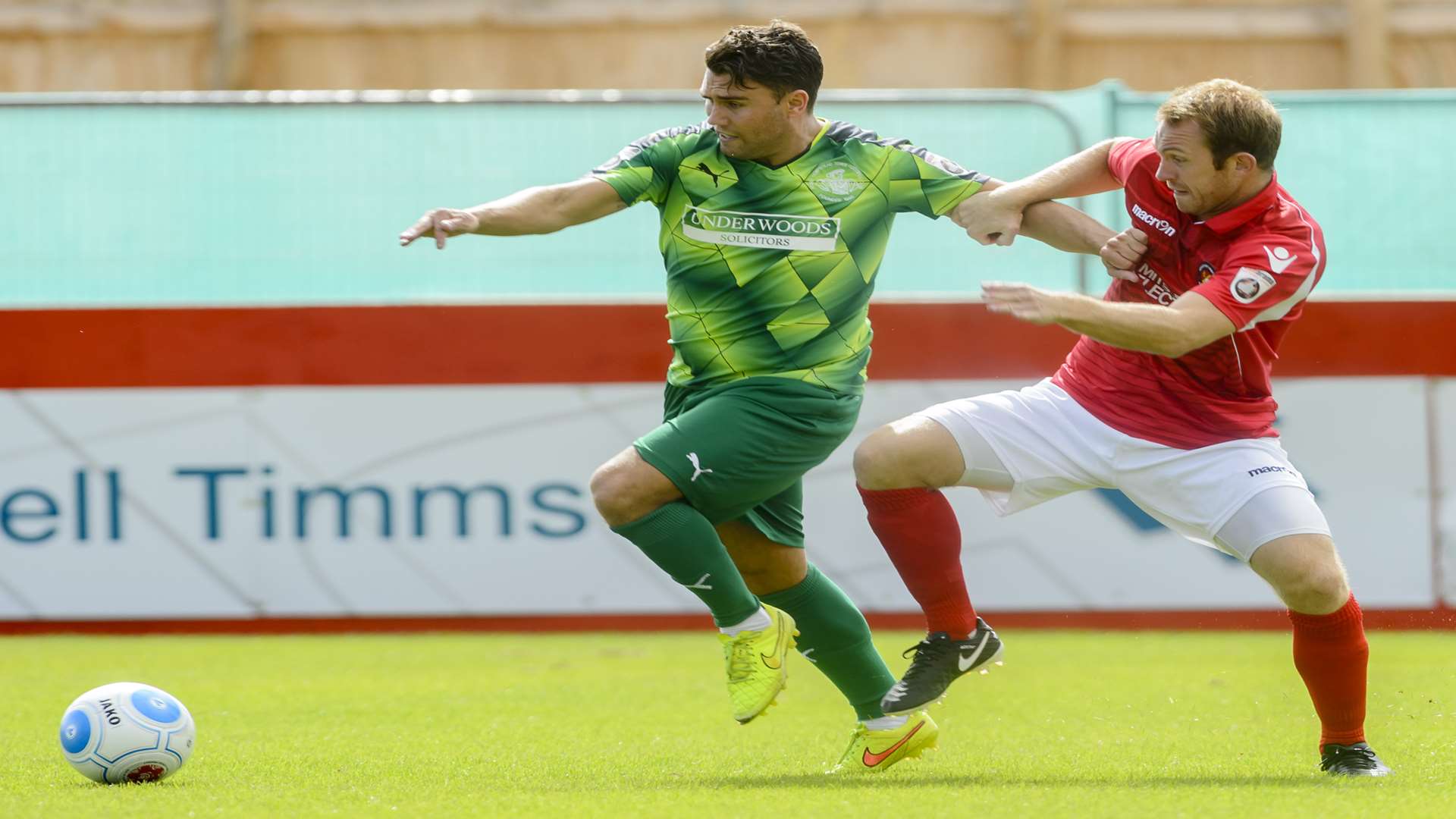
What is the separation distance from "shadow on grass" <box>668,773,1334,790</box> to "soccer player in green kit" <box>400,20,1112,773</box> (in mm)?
205

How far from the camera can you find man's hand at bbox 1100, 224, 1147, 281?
15.2ft

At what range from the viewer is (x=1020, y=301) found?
3961 mm

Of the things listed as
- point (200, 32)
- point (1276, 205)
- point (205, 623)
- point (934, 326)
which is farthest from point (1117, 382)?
point (200, 32)

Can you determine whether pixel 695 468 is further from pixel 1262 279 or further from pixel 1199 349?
pixel 1262 279

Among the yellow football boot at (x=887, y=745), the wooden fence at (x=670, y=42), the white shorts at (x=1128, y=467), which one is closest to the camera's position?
the white shorts at (x=1128, y=467)

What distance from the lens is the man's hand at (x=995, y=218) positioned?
480cm

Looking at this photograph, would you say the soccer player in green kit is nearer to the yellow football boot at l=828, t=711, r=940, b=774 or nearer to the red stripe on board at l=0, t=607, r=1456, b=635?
the yellow football boot at l=828, t=711, r=940, b=774

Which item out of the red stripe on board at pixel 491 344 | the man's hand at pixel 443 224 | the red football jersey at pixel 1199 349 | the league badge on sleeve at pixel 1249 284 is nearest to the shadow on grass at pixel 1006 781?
the red football jersey at pixel 1199 349

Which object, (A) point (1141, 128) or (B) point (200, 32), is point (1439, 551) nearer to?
(A) point (1141, 128)

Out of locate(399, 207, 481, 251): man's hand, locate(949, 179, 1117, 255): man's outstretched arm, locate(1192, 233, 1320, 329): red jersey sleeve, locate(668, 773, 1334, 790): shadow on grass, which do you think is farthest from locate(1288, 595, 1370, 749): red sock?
locate(399, 207, 481, 251): man's hand

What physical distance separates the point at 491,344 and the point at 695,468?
Result: 4.32 m

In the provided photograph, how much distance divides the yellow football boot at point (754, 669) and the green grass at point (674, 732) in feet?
0.65

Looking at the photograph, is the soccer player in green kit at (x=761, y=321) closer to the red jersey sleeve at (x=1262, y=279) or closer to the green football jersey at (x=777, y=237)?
the green football jersey at (x=777, y=237)

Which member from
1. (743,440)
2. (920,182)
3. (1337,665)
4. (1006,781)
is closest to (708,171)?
(920,182)
